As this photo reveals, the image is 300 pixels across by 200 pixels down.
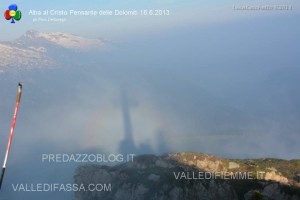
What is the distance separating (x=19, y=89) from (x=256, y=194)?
80.2 ft

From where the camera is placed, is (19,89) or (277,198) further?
(277,198)

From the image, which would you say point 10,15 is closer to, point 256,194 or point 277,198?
point 256,194

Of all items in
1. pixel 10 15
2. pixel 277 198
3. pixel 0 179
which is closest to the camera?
pixel 0 179

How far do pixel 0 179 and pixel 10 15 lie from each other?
66.0 m

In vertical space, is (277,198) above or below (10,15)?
below

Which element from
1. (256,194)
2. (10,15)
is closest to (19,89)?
(256,194)

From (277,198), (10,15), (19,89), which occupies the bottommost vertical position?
(277,198)

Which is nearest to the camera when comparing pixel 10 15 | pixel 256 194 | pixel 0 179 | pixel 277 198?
pixel 0 179

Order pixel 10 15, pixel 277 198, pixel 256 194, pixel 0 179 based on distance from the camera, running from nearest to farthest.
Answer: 1. pixel 0 179
2. pixel 256 194
3. pixel 10 15
4. pixel 277 198

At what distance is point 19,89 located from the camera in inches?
1257

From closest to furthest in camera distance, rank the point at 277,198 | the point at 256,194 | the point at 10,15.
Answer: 1. the point at 256,194
2. the point at 10,15
3. the point at 277,198

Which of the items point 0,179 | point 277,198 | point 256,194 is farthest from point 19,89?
point 277,198

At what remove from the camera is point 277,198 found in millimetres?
199250

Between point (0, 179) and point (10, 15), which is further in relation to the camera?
point (10, 15)
